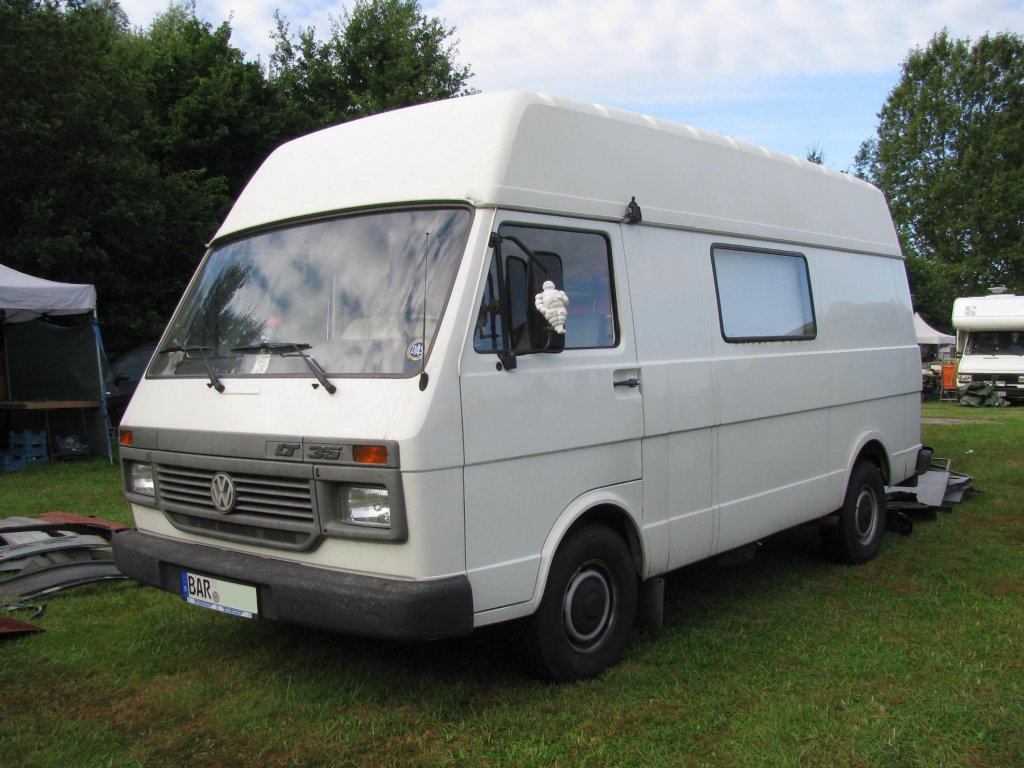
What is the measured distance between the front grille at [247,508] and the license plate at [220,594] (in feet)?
0.65

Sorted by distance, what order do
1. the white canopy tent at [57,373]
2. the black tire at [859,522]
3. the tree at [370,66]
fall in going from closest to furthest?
the black tire at [859,522] → the white canopy tent at [57,373] → the tree at [370,66]

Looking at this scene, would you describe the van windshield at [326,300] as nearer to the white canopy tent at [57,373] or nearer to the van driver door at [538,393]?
the van driver door at [538,393]

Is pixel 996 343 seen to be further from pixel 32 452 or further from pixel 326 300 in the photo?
pixel 326 300

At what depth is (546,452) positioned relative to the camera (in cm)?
414

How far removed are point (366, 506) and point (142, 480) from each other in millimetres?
1598

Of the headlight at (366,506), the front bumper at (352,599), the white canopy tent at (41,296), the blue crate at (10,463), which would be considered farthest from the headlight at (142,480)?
the blue crate at (10,463)

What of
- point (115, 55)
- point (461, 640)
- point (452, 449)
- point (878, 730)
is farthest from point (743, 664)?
point (115, 55)

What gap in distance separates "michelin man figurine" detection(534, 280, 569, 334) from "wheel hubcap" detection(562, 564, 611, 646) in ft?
3.96

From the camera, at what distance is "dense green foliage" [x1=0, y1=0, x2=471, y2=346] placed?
14.9m

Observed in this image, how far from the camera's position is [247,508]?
4066 mm

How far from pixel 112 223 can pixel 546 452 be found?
13715 mm

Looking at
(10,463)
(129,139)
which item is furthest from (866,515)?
(129,139)

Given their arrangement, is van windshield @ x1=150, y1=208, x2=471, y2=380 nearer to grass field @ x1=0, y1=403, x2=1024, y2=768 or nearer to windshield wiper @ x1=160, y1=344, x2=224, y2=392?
windshield wiper @ x1=160, y1=344, x2=224, y2=392

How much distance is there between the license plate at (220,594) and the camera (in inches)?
156
